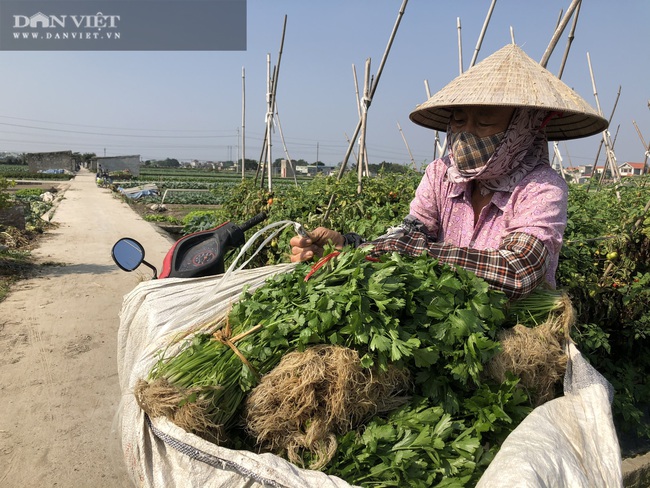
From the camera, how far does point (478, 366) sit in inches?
57.6

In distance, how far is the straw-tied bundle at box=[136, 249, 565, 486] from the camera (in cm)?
136

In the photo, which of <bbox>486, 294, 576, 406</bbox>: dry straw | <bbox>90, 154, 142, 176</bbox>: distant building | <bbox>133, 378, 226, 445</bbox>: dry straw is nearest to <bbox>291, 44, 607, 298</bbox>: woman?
<bbox>486, 294, 576, 406</bbox>: dry straw

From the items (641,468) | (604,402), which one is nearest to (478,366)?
(604,402)

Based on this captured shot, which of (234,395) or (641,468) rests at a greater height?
(234,395)

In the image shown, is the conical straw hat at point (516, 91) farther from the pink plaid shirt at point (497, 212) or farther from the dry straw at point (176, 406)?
the dry straw at point (176, 406)

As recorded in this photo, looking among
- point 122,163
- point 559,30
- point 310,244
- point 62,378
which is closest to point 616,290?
point 559,30

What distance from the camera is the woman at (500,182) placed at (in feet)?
5.66

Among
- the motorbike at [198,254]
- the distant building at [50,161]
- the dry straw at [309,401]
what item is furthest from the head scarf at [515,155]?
the distant building at [50,161]

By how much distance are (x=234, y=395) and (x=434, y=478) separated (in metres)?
0.62

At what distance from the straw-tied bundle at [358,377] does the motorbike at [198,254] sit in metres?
0.84

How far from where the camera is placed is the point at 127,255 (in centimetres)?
264

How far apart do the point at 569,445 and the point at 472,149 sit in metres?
1.12

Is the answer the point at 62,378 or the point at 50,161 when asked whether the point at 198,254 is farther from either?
the point at 50,161

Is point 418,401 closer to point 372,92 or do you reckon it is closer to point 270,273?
point 270,273
